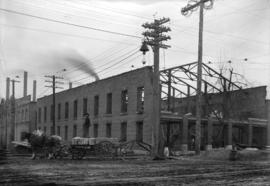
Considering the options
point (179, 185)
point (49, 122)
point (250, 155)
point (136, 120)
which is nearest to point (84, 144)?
point (136, 120)

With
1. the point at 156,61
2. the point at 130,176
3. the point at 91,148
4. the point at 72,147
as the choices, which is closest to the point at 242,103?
the point at 156,61

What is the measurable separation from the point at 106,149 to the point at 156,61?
22.7 ft

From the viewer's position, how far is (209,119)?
39.0 m

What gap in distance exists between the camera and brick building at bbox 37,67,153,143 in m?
36.7

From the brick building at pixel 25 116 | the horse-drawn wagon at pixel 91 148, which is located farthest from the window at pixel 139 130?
the brick building at pixel 25 116

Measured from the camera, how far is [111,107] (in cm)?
4275

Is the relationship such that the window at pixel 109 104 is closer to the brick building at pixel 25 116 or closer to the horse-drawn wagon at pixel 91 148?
the horse-drawn wagon at pixel 91 148

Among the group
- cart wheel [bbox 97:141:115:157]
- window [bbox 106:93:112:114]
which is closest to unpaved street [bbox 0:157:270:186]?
cart wheel [bbox 97:141:115:157]

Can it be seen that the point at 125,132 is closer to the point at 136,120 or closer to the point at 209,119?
the point at 136,120

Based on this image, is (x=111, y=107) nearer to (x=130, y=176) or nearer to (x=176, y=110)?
(x=176, y=110)

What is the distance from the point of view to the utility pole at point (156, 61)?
91.8 feet

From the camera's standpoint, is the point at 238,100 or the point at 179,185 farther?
the point at 238,100

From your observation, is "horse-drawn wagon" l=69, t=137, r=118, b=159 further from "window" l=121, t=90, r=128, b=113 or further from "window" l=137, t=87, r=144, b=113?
"window" l=121, t=90, r=128, b=113

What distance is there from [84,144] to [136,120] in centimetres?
883
